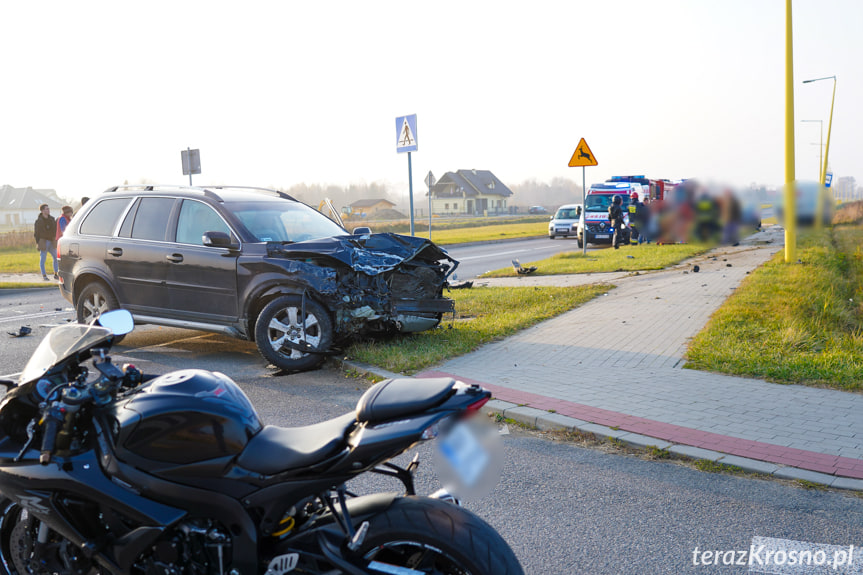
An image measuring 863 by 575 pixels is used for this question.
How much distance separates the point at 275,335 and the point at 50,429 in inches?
198

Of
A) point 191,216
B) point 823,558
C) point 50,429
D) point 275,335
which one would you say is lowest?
point 823,558

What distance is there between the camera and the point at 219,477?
2.49 metres

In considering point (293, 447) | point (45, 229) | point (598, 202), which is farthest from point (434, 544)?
point (598, 202)

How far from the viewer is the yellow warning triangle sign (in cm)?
1834

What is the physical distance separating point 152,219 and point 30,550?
6.19 metres

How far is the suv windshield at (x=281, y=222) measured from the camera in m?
8.01

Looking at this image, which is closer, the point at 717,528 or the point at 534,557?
the point at 534,557

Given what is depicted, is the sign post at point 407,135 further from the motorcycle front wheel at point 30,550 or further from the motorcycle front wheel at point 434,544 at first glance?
the motorcycle front wheel at point 434,544

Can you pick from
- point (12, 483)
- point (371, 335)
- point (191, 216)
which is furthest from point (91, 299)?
point (12, 483)

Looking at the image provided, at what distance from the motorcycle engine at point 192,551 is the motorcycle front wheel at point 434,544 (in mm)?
558

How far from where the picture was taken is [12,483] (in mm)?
2631

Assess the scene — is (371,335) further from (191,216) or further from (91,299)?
(91,299)

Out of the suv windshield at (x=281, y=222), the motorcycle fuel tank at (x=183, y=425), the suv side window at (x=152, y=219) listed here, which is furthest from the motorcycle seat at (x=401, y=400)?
the suv side window at (x=152, y=219)

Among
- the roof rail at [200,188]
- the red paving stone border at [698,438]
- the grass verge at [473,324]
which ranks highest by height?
the roof rail at [200,188]
